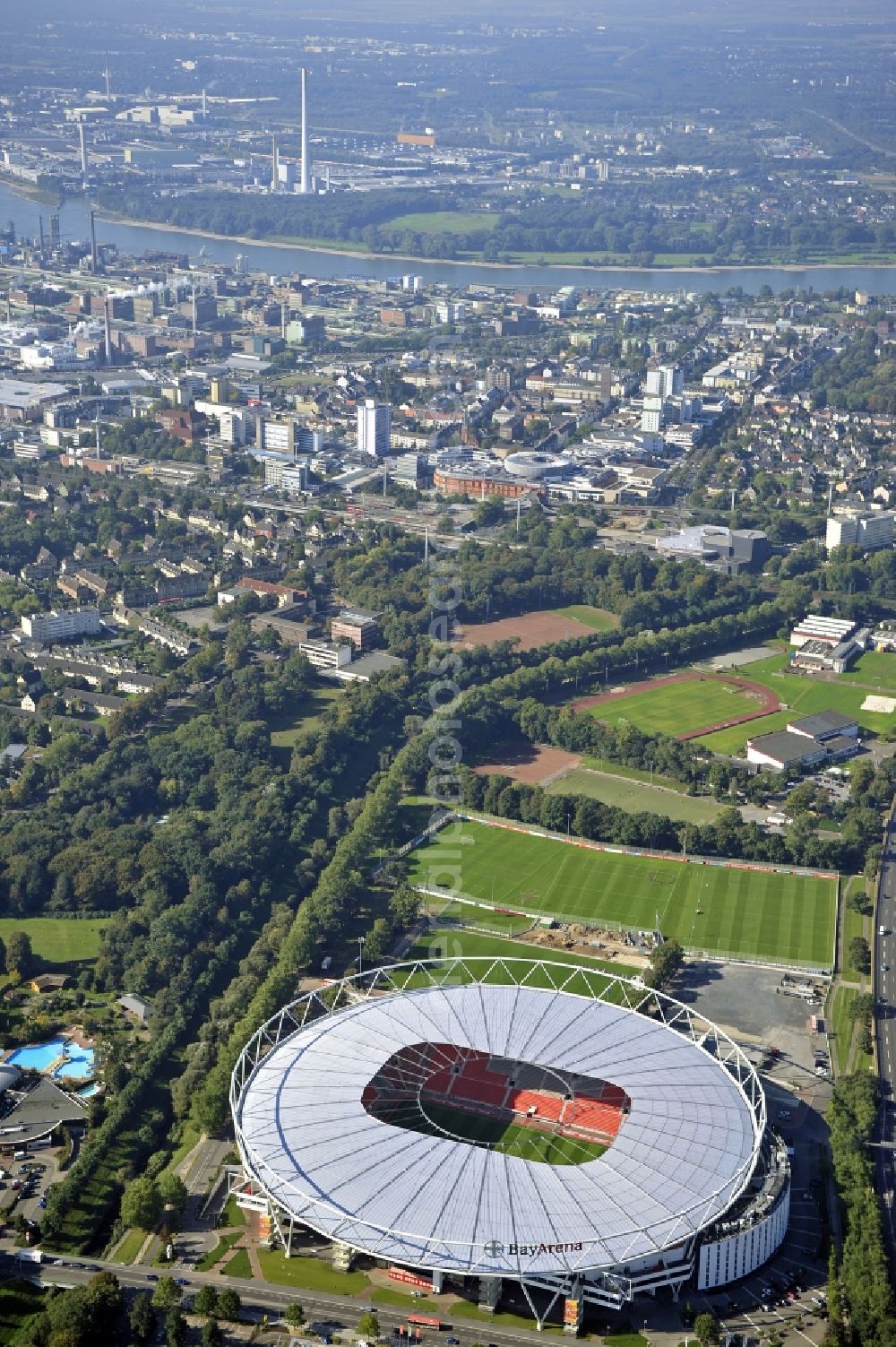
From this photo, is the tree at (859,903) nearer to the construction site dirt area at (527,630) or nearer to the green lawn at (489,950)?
the green lawn at (489,950)

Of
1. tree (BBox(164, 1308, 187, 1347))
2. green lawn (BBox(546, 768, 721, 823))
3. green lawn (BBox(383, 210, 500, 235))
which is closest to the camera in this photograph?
tree (BBox(164, 1308, 187, 1347))

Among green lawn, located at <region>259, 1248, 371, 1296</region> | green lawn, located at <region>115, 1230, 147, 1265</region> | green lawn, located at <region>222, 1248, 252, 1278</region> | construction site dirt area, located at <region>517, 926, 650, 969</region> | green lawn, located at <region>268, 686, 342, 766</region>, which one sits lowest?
green lawn, located at <region>268, 686, 342, 766</region>

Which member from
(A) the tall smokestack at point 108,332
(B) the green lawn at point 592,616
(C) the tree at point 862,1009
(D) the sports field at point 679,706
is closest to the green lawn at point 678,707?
(D) the sports field at point 679,706

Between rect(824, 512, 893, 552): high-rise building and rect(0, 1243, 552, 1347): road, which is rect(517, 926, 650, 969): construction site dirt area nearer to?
rect(0, 1243, 552, 1347): road

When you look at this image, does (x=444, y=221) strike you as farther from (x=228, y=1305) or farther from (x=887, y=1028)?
(x=228, y=1305)

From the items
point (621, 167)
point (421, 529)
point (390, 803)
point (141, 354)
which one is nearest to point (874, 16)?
point (621, 167)

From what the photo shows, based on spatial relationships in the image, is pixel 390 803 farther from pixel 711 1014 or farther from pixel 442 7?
pixel 442 7

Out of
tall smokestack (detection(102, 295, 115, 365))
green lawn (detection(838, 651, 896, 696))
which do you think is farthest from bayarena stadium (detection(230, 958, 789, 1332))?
tall smokestack (detection(102, 295, 115, 365))
